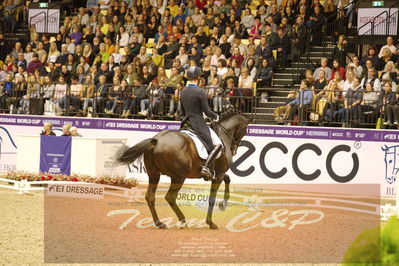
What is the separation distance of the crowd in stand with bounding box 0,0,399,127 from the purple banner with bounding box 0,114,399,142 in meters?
0.47

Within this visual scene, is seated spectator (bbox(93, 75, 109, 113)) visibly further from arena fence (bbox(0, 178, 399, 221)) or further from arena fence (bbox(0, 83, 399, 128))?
arena fence (bbox(0, 178, 399, 221))

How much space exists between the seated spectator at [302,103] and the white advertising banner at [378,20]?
3.48 m

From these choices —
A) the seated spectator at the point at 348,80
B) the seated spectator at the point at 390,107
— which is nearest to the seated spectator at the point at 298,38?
the seated spectator at the point at 348,80

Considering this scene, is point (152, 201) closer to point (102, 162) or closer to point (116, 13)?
point (102, 162)

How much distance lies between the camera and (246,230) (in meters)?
11.2

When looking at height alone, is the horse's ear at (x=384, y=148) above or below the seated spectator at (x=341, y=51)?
below

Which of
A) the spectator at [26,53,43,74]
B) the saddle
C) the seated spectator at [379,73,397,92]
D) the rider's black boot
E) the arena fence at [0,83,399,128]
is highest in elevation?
the spectator at [26,53,43,74]

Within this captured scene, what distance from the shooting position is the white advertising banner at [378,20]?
816 inches

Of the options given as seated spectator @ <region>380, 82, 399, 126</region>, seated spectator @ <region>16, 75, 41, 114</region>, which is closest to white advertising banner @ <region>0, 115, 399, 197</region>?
seated spectator @ <region>380, 82, 399, 126</region>

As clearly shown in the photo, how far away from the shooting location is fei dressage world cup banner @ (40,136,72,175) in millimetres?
18422

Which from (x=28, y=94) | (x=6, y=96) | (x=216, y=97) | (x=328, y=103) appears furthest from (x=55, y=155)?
(x=328, y=103)

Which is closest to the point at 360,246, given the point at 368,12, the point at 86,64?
the point at 368,12

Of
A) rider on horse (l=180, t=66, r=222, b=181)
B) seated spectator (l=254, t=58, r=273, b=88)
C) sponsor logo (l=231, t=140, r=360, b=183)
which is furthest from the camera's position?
seated spectator (l=254, t=58, r=273, b=88)

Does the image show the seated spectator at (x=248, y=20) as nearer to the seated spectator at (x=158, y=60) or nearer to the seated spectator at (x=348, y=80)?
the seated spectator at (x=158, y=60)
